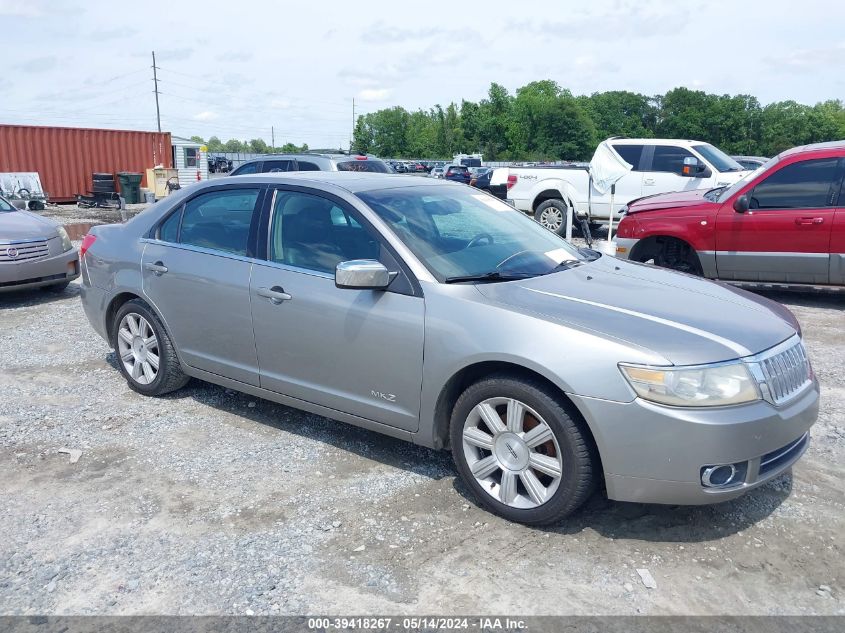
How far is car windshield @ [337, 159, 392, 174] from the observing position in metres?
13.4

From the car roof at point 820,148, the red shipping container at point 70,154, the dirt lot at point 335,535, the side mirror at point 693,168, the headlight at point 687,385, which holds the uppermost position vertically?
the red shipping container at point 70,154

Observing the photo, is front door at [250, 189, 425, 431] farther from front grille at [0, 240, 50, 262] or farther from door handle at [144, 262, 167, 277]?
front grille at [0, 240, 50, 262]

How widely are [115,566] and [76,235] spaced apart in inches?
554

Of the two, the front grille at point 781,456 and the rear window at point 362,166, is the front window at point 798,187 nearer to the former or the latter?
the front grille at point 781,456

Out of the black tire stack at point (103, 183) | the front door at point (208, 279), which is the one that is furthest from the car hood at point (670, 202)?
the black tire stack at point (103, 183)

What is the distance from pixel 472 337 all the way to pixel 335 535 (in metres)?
1.16

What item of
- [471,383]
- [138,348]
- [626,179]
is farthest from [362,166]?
[471,383]

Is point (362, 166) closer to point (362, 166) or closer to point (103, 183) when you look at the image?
point (362, 166)

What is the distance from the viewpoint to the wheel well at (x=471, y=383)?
3.33m

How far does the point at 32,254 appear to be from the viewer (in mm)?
8547

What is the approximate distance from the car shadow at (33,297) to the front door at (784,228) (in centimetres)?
807

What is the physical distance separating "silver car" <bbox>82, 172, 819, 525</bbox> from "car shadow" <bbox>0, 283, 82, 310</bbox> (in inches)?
172

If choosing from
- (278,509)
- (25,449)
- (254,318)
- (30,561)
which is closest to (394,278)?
(254,318)

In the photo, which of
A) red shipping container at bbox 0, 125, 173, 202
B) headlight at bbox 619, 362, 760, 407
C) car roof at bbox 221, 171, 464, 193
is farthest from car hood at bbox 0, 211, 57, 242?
red shipping container at bbox 0, 125, 173, 202
